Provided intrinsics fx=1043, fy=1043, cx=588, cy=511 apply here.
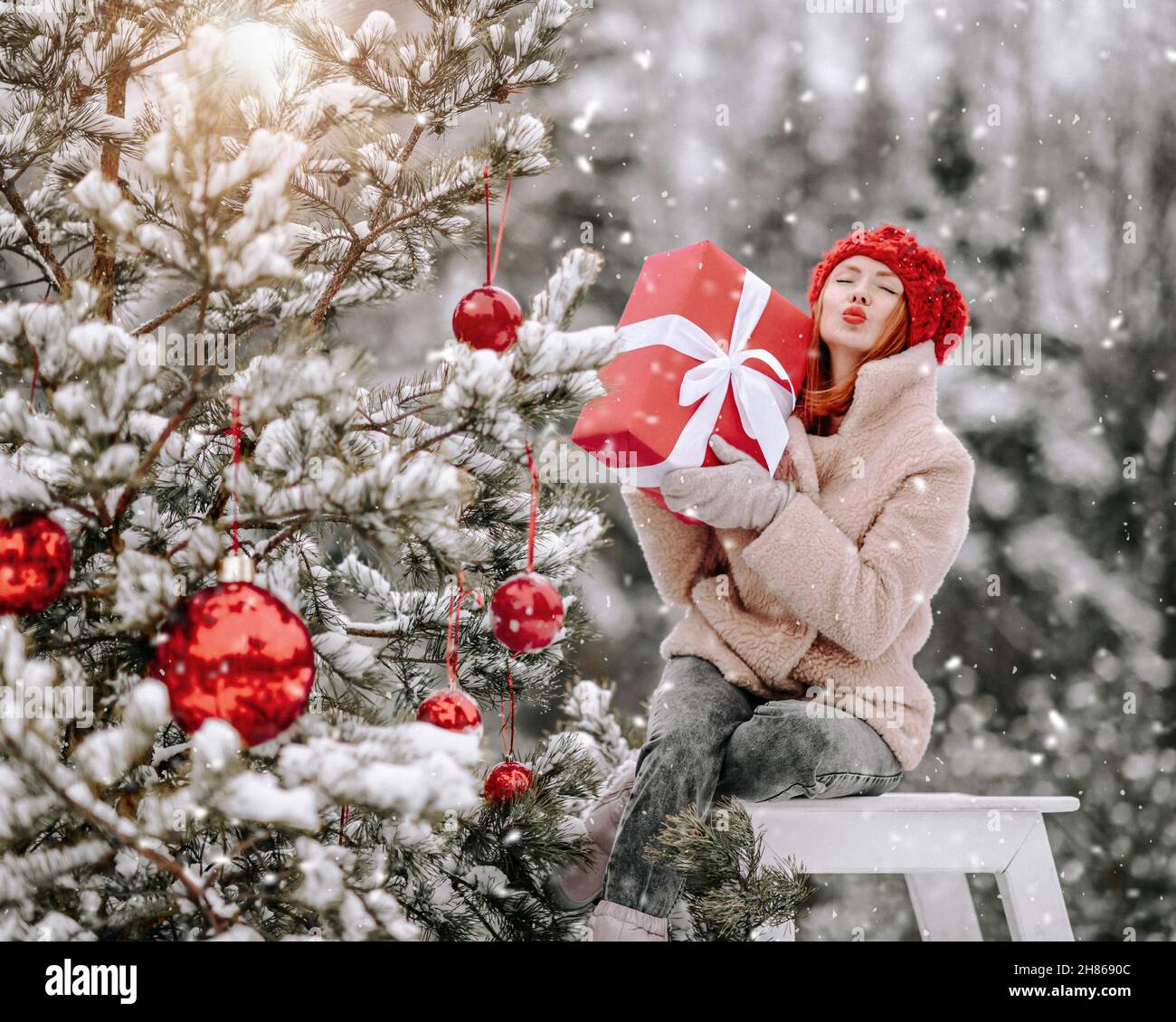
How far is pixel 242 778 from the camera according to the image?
716 mm

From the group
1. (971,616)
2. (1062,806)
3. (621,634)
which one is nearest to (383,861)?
(1062,806)

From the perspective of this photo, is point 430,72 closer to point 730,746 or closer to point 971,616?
point 730,746

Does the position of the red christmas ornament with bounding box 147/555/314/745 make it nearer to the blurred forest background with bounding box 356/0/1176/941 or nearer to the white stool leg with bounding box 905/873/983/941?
the white stool leg with bounding box 905/873/983/941

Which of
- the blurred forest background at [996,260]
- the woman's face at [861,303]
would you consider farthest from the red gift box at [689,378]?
the blurred forest background at [996,260]

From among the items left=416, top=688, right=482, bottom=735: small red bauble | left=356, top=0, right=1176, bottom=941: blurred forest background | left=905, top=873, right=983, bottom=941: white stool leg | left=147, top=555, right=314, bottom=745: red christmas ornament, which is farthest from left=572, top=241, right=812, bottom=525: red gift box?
left=356, top=0, right=1176, bottom=941: blurred forest background

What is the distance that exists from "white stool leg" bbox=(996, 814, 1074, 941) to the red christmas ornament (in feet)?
3.62

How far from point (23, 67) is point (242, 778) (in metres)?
0.84

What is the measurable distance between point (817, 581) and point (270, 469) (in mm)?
773

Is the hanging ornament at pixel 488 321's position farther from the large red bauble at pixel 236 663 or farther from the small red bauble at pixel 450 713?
the large red bauble at pixel 236 663

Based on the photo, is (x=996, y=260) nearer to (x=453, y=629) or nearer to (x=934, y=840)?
(x=934, y=840)

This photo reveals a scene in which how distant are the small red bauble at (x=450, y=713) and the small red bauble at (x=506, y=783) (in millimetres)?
110

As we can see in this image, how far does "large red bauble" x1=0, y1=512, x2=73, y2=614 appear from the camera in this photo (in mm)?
839

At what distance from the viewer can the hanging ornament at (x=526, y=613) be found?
3.82 feet

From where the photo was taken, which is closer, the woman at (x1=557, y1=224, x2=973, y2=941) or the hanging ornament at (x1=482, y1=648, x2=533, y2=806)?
the hanging ornament at (x1=482, y1=648, x2=533, y2=806)
